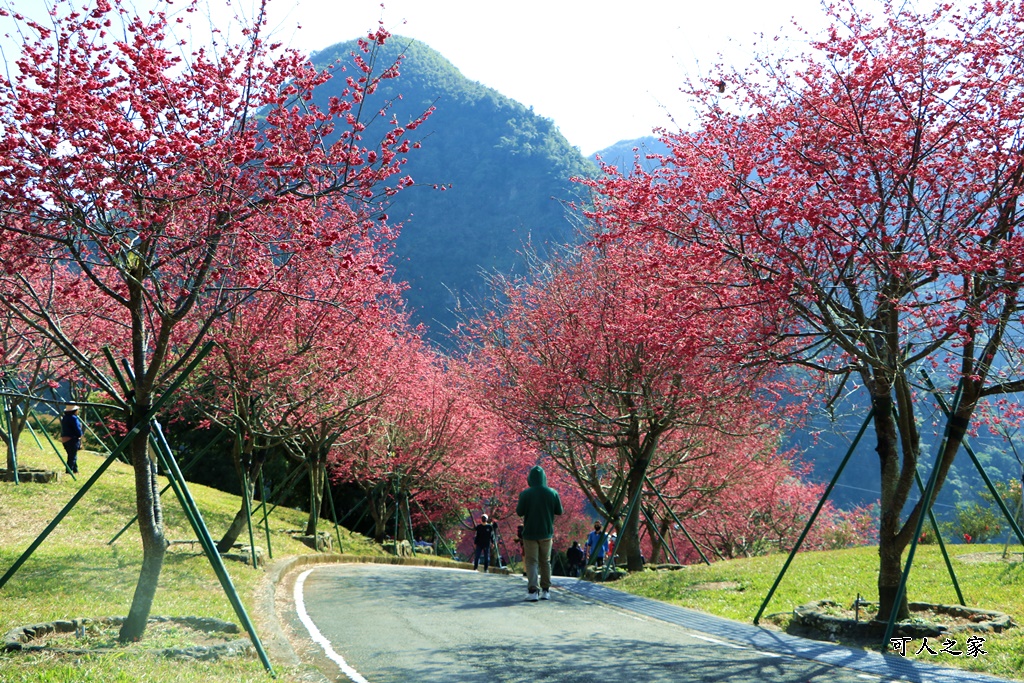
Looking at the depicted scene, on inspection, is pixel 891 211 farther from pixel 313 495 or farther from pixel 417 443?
pixel 417 443

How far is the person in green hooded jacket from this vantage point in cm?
1323

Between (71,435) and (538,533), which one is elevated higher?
(71,435)

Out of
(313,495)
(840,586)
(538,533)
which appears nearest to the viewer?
(538,533)

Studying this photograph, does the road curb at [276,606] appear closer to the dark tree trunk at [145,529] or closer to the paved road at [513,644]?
the paved road at [513,644]

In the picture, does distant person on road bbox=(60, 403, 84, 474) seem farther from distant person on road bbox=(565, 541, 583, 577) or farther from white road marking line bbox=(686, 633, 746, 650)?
white road marking line bbox=(686, 633, 746, 650)

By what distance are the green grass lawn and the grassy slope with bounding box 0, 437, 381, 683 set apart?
6.48 meters

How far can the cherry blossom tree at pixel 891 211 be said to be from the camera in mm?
9539

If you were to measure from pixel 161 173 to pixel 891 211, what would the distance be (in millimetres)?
8083

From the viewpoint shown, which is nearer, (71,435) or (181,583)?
(181,583)

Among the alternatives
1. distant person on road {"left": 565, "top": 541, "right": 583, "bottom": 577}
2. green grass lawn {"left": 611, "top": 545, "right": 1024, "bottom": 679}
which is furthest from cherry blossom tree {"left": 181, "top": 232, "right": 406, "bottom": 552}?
distant person on road {"left": 565, "top": 541, "right": 583, "bottom": 577}

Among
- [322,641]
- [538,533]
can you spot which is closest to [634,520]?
[538,533]

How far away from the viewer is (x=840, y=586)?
1425cm

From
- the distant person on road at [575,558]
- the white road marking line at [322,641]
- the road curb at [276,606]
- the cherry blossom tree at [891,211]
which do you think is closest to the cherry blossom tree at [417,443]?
the distant person on road at [575,558]

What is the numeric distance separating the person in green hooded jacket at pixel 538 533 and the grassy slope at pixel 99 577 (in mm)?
4070
